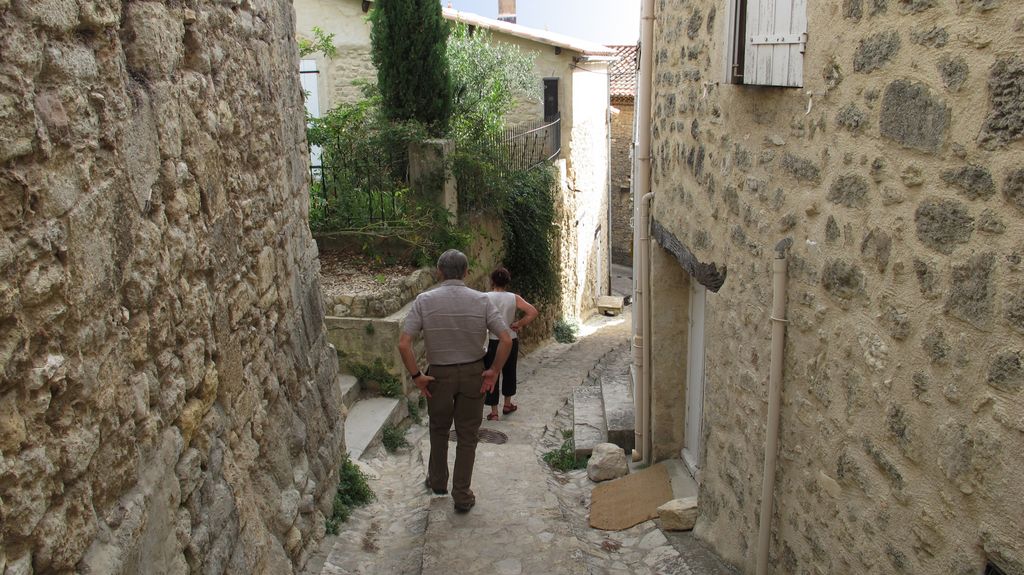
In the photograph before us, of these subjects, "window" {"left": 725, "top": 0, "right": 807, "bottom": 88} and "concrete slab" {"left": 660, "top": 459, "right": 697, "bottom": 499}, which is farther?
"concrete slab" {"left": 660, "top": 459, "right": 697, "bottom": 499}

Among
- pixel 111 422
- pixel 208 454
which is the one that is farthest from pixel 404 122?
pixel 111 422

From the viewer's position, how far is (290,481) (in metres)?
3.88

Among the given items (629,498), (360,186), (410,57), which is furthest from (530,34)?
(629,498)

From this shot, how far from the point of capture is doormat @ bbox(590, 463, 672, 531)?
5.17 metres

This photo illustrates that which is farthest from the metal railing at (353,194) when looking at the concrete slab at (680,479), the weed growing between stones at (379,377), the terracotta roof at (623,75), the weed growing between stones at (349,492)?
the terracotta roof at (623,75)

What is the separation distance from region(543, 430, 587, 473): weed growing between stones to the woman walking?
698 mm

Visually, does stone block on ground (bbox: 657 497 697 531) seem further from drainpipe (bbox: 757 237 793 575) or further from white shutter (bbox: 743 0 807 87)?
white shutter (bbox: 743 0 807 87)

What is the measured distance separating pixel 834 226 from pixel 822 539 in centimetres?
117

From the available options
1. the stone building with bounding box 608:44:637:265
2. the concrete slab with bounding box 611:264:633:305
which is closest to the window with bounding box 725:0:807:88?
the concrete slab with bounding box 611:264:633:305

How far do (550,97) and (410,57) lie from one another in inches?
197

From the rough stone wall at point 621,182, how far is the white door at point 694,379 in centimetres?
1701

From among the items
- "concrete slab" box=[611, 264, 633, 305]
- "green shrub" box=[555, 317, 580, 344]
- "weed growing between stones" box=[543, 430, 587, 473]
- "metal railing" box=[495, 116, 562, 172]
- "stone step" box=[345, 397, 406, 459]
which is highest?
"metal railing" box=[495, 116, 562, 172]

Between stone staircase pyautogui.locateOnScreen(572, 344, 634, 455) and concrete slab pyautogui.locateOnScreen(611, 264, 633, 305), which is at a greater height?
stone staircase pyautogui.locateOnScreen(572, 344, 634, 455)

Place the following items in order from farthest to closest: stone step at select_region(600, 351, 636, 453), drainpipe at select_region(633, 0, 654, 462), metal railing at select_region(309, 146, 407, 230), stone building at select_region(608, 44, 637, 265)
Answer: stone building at select_region(608, 44, 637, 265)
metal railing at select_region(309, 146, 407, 230)
stone step at select_region(600, 351, 636, 453)
drainpipe at select_region(633, 0, 654, 462)
